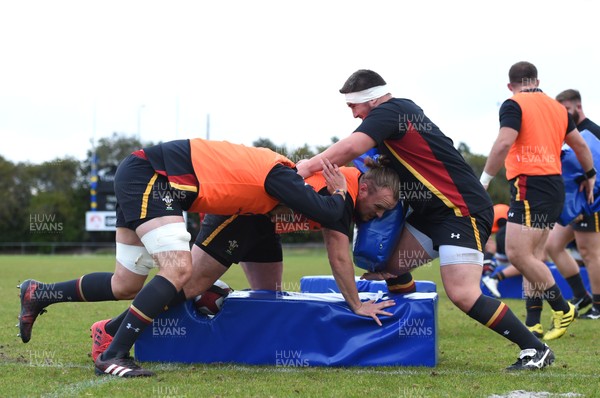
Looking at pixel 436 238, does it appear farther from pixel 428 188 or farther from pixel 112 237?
pixel 112 237

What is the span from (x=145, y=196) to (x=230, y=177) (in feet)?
1.79

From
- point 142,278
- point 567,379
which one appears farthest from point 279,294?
point 567,379

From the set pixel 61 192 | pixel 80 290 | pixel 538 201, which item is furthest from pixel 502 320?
pixel 61 192

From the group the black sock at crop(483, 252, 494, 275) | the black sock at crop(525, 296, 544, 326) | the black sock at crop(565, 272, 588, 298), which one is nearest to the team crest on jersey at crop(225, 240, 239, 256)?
the black sock at crop(525, 296, 544, 326)

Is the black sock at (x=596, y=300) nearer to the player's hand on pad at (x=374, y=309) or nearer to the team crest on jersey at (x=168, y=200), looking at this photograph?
the player's hand on pad at (x=374, y=309)

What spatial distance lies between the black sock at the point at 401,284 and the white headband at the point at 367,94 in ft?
4.48

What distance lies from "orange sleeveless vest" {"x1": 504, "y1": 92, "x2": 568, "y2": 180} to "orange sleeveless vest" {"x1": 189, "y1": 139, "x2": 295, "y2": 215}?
9.48ft

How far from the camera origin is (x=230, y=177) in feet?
15.3

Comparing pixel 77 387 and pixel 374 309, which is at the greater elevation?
pixel 374 309

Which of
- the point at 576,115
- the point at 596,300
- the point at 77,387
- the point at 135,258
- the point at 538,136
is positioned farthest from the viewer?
the point at 576,115

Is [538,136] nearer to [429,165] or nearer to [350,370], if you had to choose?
[429,165]

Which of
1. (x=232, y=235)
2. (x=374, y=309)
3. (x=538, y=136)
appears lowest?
(x=374, y=309)

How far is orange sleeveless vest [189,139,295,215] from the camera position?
4.66 metres

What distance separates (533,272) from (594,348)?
885 mm
